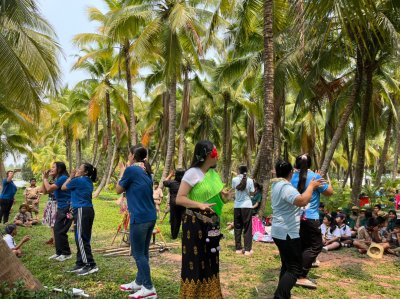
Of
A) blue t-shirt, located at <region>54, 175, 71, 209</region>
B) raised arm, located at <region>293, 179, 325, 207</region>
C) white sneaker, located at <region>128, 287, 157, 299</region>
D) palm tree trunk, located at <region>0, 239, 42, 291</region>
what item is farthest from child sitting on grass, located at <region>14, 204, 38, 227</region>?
raised arm, located at <region>293, 179, 325, 207</region>

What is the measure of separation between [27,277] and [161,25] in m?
13.0

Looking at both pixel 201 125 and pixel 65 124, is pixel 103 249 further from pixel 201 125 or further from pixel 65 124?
pixel 65 124

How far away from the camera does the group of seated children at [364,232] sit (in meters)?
9.22

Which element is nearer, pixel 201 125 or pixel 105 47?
pixel 105 47

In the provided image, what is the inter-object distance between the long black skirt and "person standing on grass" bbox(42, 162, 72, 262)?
3.67 m

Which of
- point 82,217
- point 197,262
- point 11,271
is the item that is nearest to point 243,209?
point 82,217

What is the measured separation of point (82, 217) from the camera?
6195mm

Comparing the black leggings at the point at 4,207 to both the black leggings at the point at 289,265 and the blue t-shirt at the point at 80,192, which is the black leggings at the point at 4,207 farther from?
the black leggings at the point at 289,265

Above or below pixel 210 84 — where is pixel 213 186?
below

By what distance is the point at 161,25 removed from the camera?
15961mm

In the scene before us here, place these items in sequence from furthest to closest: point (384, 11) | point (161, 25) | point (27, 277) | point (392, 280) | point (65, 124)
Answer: point (65, 124) < point (161, 25) < point (384, 11) < point (392, 280) < point (27, 277)

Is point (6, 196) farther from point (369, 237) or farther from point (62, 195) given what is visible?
point (369, 237)

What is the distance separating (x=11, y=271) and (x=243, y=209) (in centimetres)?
499

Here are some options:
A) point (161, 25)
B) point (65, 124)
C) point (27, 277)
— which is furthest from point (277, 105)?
point (65, 124)
